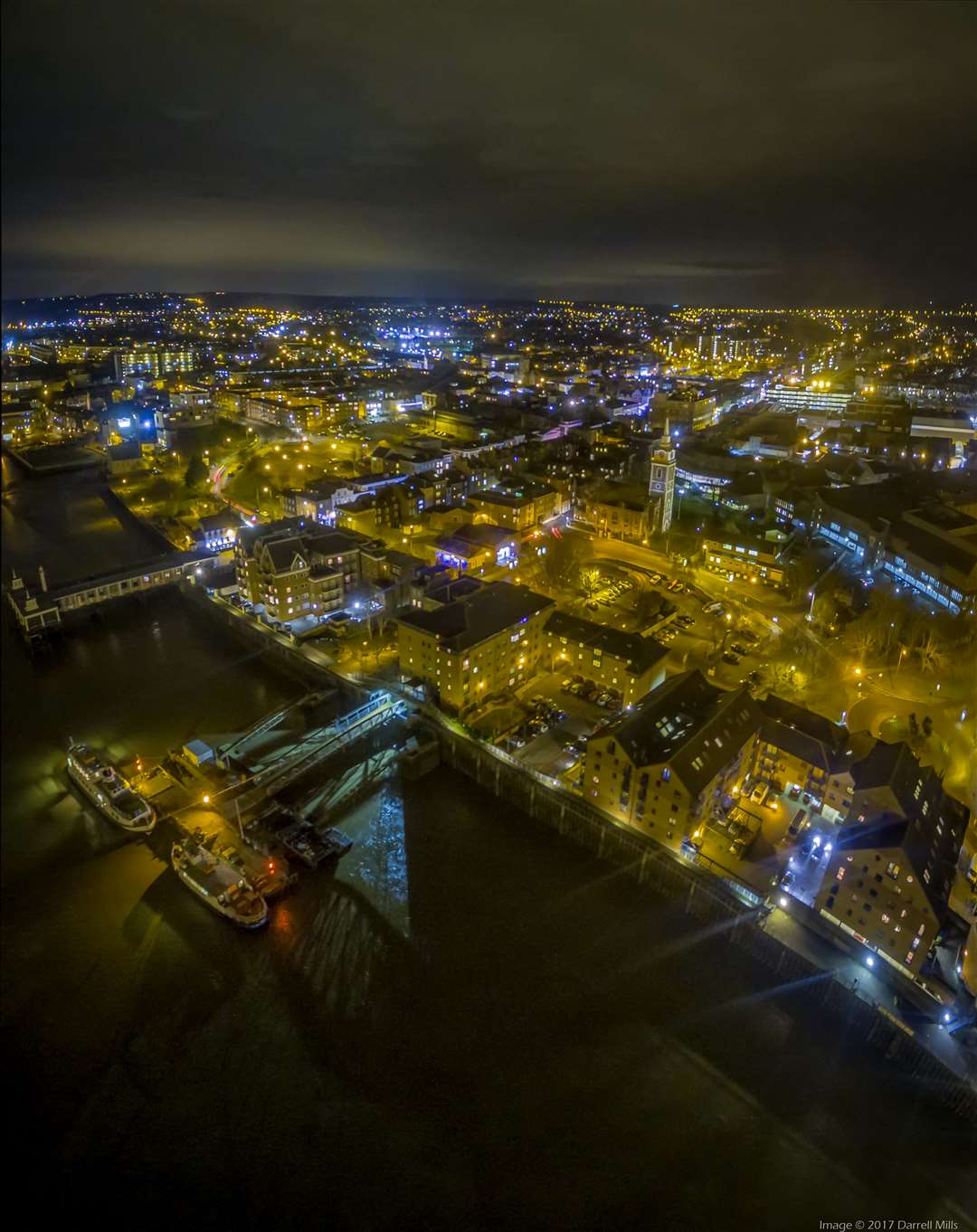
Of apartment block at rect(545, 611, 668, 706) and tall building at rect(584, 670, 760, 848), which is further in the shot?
apartment block at rect(545, 611, 668, 706)

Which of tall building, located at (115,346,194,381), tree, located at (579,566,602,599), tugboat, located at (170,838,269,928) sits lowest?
tugboat, located at (170,838,269,928)

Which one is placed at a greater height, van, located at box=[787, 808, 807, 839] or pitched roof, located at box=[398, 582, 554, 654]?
A: pitched roof, located at box=[398, 582, 554, 654]

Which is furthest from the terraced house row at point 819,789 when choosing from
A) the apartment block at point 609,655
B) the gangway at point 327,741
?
the gangway at point 327,741

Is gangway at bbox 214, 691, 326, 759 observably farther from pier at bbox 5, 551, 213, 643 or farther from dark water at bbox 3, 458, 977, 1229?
pier at bbox 5, 551, 213, 643

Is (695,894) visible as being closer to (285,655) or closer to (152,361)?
(285,655)

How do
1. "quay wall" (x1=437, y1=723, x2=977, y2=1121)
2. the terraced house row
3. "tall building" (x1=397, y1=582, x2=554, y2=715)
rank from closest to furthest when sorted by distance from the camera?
1. "quay wall" (x1=437, y1=723, x2=977, y2=1121)
2. the terraced house row
3. "tall building" (x1=397, y1=582, x2=554, y2=715)

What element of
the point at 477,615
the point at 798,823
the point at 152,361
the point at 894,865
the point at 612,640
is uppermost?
the point at 152,361

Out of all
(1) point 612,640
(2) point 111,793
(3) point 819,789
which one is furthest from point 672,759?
(2) point 111,793

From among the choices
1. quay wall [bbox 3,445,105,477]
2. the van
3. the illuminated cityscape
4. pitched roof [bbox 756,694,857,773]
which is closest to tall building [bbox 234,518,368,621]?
the illuminated cityscape
